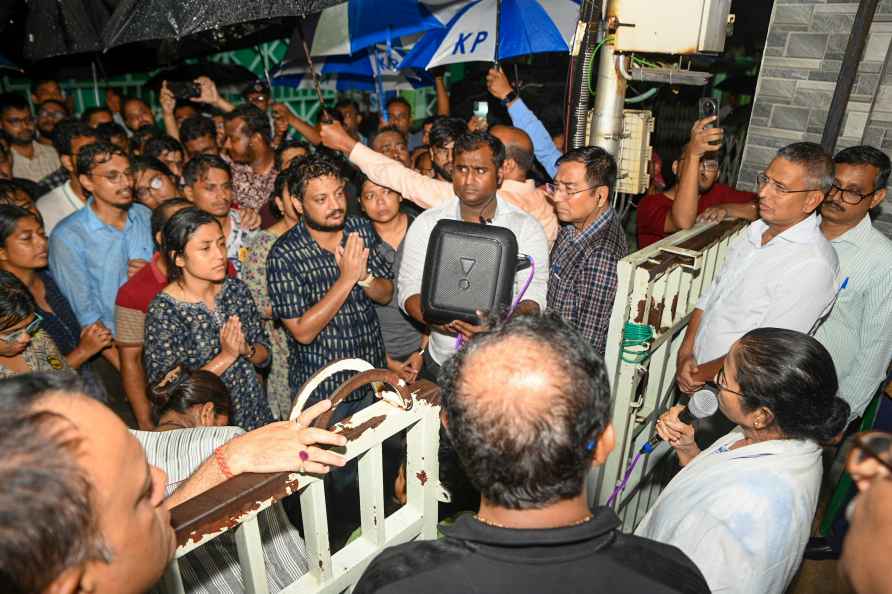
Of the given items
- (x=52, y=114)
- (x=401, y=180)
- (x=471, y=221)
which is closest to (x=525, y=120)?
(x=401, y=180)

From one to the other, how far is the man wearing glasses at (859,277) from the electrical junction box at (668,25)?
→ 1.08m

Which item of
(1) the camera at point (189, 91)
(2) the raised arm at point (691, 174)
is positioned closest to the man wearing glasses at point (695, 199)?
(2) the raised arm at point (691, 174)

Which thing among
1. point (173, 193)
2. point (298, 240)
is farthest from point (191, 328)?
point (173, 193)

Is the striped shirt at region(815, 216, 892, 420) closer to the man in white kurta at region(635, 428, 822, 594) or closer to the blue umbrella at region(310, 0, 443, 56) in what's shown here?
the man in white kurta at region(635, 428, 822, 594)

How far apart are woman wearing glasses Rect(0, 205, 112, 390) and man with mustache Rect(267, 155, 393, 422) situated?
1.24m

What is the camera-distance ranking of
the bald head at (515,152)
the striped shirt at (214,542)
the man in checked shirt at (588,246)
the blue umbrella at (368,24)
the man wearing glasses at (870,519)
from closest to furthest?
1. the man wearing glasses at (870,519)
2. the striped shirt at (214,542)
3. the man in checked shirt at (588,246)
4. the bald head at (515,152)
5. the blue umbrella at (368,24)

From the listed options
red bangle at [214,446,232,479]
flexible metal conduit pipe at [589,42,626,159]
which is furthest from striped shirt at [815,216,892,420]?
red bangle at [214,446,232,479]

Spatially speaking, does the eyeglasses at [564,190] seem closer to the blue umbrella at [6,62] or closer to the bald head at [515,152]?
the bald head at [515,152]

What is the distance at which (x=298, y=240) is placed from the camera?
3.01 m

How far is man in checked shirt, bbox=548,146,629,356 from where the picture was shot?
9.44 ft

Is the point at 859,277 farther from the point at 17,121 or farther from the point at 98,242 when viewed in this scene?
the point at 17,121

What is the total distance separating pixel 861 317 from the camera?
10.2 feet

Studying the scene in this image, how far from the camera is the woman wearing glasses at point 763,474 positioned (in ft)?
5.38

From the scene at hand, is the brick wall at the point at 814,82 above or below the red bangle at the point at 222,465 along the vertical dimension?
above
